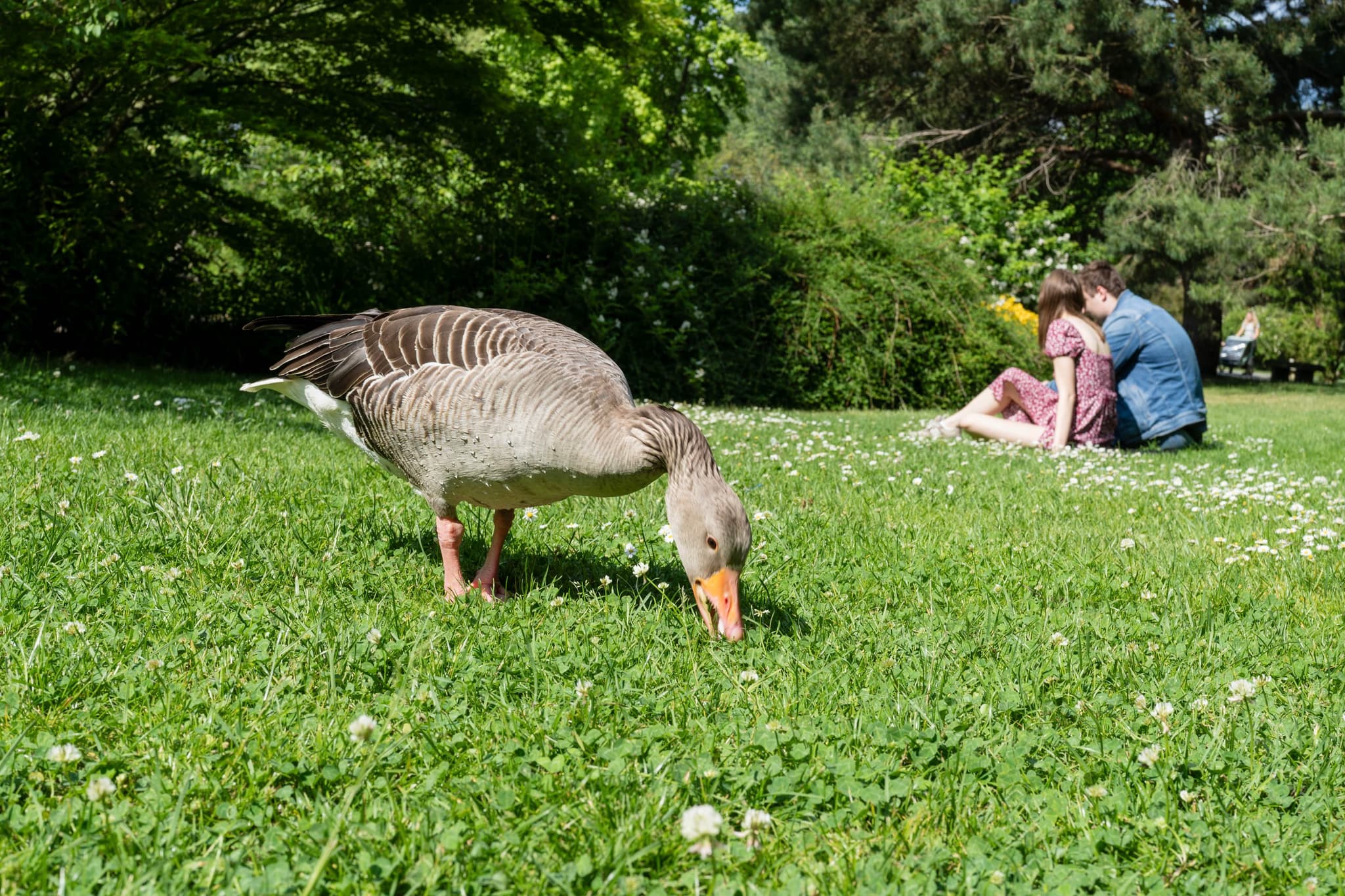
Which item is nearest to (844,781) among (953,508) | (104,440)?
(953,508)

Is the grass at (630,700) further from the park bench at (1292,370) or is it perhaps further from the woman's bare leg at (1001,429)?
the park bench at (1292,370)

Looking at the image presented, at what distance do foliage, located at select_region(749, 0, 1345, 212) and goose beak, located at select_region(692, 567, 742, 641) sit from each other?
19868mm

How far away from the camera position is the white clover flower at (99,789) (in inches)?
89.4

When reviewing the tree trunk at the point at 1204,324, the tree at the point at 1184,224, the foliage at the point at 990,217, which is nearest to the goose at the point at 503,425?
the foliage at the point at 990,217

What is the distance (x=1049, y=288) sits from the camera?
964cm

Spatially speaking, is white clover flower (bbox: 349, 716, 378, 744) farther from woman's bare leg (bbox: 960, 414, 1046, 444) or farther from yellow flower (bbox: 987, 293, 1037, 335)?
yellow flower (bbox: 987, 293, 1037, 335)

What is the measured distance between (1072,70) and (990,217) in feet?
11.7

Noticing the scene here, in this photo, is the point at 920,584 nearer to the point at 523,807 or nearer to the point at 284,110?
the point at 523,807

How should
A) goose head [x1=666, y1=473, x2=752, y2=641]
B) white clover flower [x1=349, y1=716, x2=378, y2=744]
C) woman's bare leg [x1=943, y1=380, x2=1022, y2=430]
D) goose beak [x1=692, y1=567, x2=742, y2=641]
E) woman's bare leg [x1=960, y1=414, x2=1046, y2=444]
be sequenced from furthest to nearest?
woman's bare leg [x1=943, y1=380, x2=1022, y2=430] → woman's bare leg [x1=960, y1=414, x2=1046, y2=444] → goose beak [x1=692, y1=567, x2=742, y2=641] → goose head [x1=666, y1=473, x2=752, y2=641] → white clover flower [x1=349, y1=716, x2=378, y2=744]

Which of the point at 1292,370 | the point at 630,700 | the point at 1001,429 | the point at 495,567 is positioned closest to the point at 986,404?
the point at 1001,429

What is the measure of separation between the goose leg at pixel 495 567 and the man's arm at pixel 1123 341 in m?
7.63

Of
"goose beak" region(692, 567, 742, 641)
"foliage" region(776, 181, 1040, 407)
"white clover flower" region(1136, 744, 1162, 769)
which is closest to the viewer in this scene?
"white clover flower" region(1136, 744, 1162, 769)

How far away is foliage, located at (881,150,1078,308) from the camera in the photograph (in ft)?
64.1

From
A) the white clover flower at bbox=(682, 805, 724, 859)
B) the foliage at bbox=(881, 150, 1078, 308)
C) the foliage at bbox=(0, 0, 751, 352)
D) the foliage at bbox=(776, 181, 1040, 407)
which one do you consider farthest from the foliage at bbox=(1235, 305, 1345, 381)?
the white clover flower at bbox=(682, 805, 724, 859)
